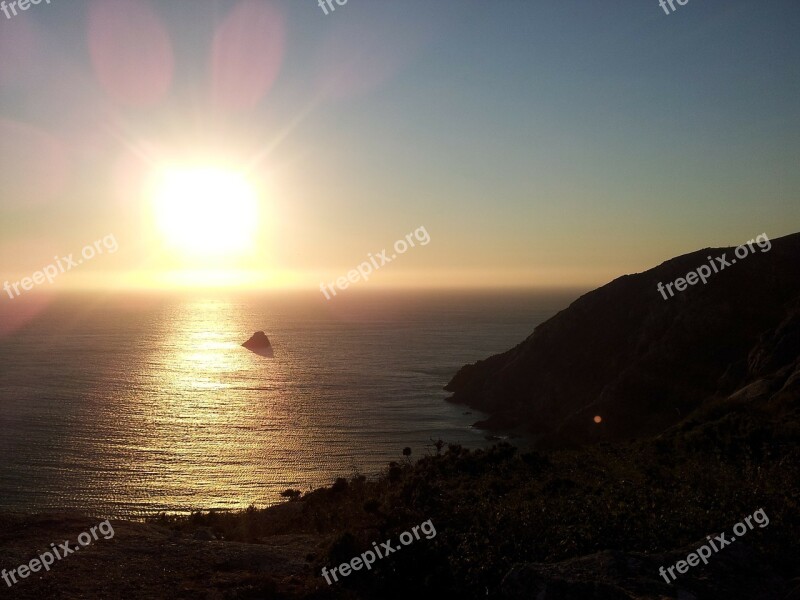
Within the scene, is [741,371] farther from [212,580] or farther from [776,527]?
[212,580]

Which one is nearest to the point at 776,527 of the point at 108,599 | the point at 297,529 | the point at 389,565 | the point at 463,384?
the point at 389,565
